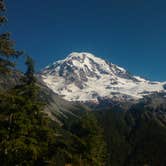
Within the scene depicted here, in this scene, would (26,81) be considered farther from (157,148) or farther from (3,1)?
(157,148)

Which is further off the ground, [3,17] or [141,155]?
[141,155]

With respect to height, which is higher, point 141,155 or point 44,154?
point 141,155

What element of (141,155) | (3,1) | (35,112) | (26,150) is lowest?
(26,150)

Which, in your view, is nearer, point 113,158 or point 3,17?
point 3,17

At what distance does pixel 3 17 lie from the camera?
2117cm

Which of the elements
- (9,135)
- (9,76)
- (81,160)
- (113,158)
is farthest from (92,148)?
(113,158)

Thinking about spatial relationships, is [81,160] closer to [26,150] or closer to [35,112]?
[35,112]

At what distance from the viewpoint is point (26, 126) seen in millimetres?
27281

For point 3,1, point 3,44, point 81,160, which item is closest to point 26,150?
point 3,44

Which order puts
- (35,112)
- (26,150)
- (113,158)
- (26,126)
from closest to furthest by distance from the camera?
1. (26,150)
2. (26,126)
3. (35,112)
4. (113,158)

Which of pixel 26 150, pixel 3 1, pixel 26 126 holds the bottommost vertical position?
pixel 26 150

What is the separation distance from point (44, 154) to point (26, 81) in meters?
7.20

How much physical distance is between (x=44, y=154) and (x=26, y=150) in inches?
343

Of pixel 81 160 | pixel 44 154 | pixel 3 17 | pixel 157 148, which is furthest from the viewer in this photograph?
pixel 157 148
